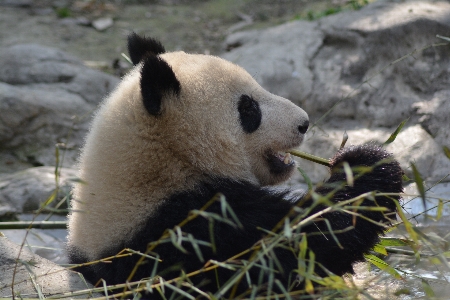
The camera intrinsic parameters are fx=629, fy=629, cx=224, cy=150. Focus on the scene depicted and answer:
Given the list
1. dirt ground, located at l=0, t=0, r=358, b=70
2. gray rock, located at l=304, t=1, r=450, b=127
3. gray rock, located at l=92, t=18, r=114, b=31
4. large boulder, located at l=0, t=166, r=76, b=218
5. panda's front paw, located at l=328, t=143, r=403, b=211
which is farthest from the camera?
gray rock, located at l=92, t=18, r=114, b=31

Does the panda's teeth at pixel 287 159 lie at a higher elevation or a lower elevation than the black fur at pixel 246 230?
higher

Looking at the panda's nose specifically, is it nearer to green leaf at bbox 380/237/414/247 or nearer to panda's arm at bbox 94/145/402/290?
panda's arm at bbox 94/145/402/290

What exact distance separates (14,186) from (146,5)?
6488mm

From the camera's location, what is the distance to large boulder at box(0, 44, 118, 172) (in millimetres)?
6195

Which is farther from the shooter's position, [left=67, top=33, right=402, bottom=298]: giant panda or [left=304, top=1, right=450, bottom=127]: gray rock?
[left=304, top=1, right=450, bottom=127]: gray rock

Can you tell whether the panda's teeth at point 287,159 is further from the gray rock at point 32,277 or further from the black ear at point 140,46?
the gray rock at point 32,277

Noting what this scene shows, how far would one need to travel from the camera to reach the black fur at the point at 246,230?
291 centimetres

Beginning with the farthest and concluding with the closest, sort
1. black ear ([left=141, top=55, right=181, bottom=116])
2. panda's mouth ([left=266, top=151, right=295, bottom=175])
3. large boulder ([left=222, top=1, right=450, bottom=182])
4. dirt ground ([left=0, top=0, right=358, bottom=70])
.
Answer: dirt ground ([left=0, top=0, right=358, bottom=70])
large boulder ([left=222, top=1, right=450, bottom=182])
panda's mouth ([left=266, top=151, right=295, bottom=175])
black ear ([left=141, top=55, right=181, bottom=116])

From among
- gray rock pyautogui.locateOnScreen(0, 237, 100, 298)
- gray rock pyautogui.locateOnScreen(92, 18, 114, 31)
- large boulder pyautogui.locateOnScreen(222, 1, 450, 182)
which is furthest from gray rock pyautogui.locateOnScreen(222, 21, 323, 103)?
gray rock pyautogui.locateOnScreen(92, 18, 114, 31)

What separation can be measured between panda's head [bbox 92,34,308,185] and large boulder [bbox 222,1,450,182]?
2197 millimetres

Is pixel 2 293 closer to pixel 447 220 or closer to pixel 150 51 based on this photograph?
pixel 150 51

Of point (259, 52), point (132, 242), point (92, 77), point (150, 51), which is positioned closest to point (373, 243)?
point (132, 242)

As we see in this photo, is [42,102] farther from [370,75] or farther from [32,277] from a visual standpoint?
[32,277]

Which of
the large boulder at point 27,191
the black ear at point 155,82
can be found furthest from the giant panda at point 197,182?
the large boulder at point 27,191
